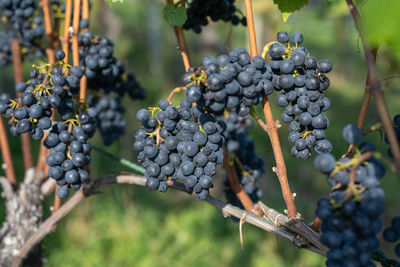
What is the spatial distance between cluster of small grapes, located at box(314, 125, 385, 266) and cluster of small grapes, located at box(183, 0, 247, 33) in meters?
0.74

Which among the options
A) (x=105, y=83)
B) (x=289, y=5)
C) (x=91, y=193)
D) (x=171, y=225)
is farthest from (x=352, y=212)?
(x=171, y=225)

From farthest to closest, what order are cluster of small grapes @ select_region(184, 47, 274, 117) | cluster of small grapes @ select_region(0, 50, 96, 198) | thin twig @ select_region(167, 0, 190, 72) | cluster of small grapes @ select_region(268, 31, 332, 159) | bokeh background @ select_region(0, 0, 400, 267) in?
1. bokeh background @ select_region(0, 0, 400, 267)
2. thin twig @ select_region(167, 0, 190, 72)
3. cluster of small grapes @ select_region(0, 50, 96, 198)
4. cluster of small grapes @ select_region(268, 31, 332, 159)
5. cluster of small grapes @ select_region(184, 47, 274, 117)

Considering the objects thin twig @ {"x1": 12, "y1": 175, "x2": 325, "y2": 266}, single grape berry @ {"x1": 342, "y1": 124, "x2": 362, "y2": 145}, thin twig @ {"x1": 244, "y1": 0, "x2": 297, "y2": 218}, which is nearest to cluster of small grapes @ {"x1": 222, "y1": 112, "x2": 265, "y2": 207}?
thin twig @ {"x1": 12, "y1": 175, "x2": 325, "y2": 266}

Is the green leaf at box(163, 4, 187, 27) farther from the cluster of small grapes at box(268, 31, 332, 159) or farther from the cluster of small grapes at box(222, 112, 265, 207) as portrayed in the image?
the cluster of small grapes at box(222, 112, 265, 207)

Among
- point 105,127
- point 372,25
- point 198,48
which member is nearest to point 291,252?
point 105,127

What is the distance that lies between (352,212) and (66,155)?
0.75 m

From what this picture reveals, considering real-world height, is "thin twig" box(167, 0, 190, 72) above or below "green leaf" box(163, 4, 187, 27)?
below

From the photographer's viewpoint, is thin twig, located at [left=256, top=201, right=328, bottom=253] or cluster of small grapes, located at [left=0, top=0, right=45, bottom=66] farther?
cluster of small grapes, located at [left=0, top=0, right=45, bottom=66]

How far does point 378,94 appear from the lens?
0.61 m

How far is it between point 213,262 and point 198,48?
23.5ft

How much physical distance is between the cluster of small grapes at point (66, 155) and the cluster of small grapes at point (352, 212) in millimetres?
646

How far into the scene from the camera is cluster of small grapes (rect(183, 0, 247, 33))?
1.28 meters

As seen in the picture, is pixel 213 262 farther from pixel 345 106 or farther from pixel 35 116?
pixel 345 106

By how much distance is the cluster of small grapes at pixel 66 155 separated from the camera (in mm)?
1006
